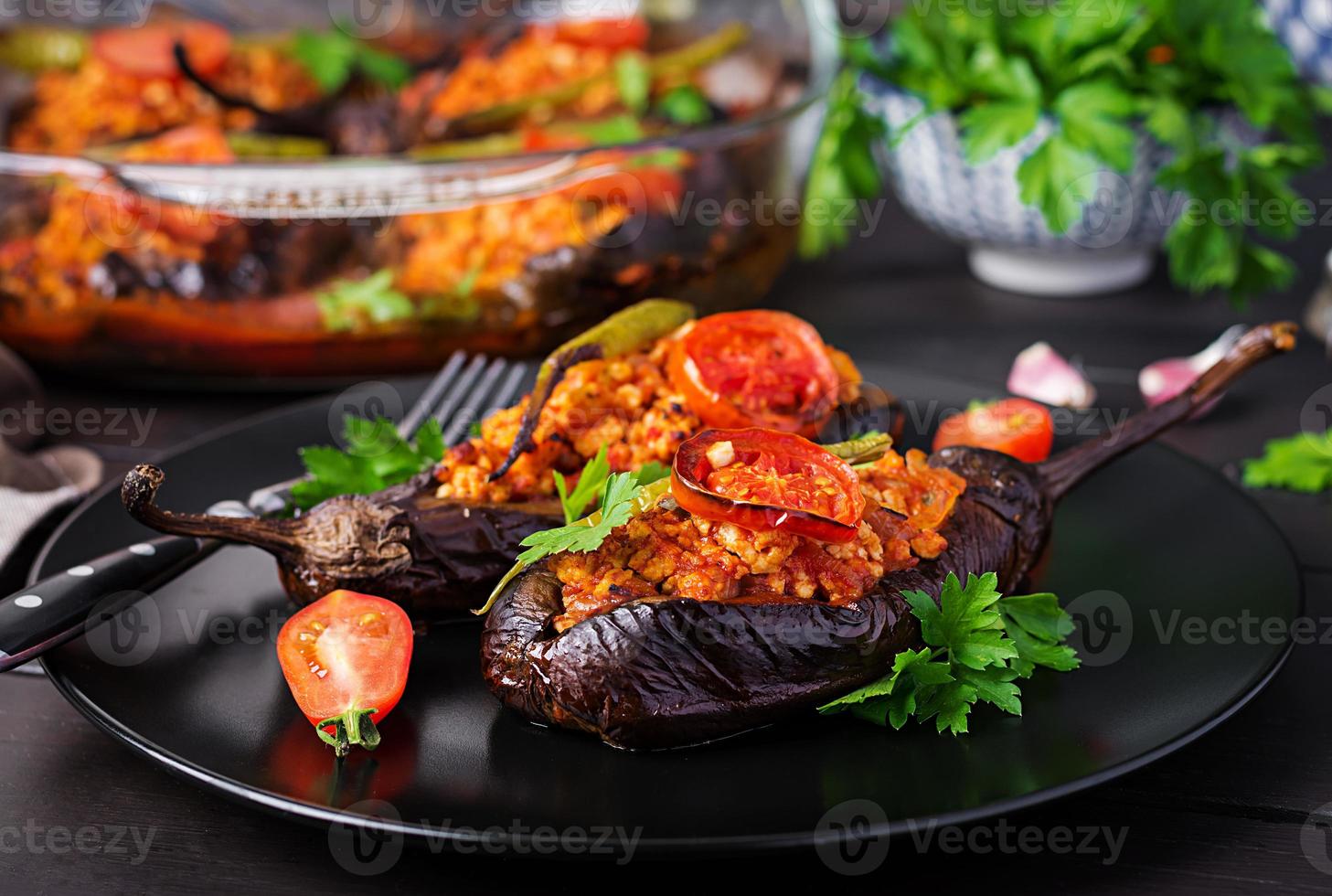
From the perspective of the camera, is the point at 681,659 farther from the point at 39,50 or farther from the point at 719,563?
the point at 39,50

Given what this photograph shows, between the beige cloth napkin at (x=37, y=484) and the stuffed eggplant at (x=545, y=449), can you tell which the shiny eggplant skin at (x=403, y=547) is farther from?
the beige cloth napkin at (x=37, y=484)

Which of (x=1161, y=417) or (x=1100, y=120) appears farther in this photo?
(x=1100, y=120)

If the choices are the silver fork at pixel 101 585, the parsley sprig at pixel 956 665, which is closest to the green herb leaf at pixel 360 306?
the silver fork at pixel 101 585

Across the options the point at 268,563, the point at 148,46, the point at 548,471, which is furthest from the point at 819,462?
the point at 148,46

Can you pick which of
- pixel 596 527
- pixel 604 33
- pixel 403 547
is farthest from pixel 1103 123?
pixel 403 547

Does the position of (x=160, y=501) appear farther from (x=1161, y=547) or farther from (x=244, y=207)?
(x=1161, y=547)

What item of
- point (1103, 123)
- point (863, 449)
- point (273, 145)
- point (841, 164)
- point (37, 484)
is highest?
point (1103, 123)

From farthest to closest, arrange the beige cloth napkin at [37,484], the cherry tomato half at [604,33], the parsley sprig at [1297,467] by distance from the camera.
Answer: the cherry tomato half at [604,33], the parsley sprig at [1297,467], the beige cloth napkin at [37,484]
